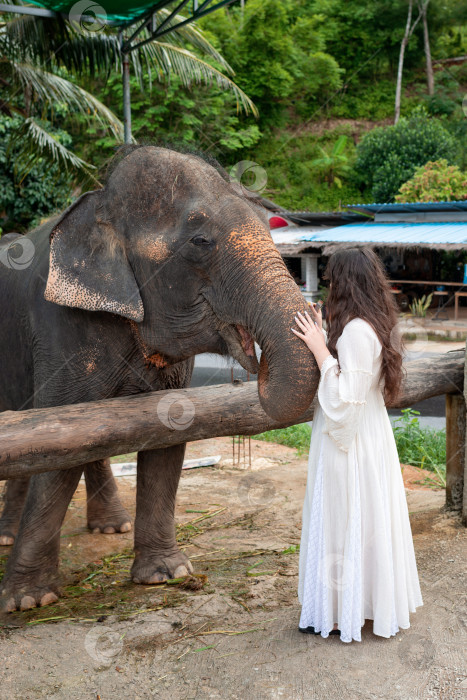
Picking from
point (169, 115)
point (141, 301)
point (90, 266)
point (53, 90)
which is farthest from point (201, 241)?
point (169, 115)

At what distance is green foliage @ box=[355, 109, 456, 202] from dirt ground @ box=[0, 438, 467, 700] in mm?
23250

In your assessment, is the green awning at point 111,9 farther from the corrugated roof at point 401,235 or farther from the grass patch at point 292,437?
the corrugated roof at point 401,235

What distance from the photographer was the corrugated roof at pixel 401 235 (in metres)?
16.1

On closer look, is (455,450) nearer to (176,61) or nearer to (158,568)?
(158,568)

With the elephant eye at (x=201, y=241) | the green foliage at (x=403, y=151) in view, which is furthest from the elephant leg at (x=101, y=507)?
the green foliage at (x=403, y=151)

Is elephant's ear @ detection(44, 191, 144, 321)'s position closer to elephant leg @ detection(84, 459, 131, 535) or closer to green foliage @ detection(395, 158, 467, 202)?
elephant leg @ detection(84, 459, 131, 535)

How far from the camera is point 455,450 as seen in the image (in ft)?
15.5

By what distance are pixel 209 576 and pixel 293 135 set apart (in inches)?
1253

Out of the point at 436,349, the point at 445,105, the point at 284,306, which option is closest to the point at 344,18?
the point at 445,105

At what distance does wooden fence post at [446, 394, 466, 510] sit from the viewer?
4699 mm

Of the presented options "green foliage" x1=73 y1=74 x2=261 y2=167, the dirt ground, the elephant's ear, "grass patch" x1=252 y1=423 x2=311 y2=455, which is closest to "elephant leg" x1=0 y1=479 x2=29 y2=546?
the dirt ground

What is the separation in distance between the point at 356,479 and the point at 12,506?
3.07 meters

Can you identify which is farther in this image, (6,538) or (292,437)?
(292,437)

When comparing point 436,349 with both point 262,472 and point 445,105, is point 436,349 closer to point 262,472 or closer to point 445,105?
point 262,472
